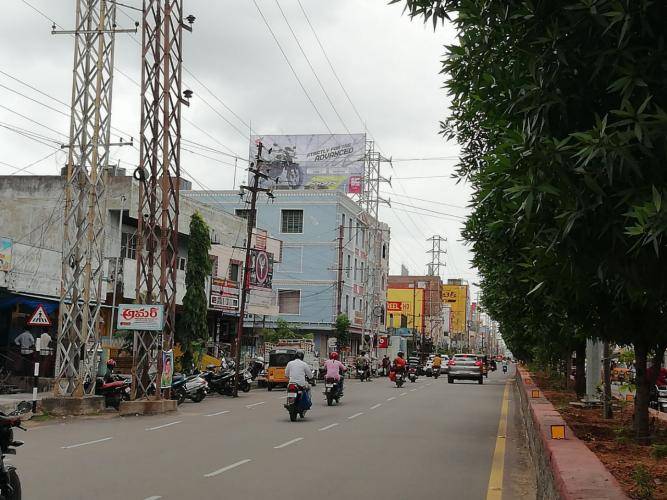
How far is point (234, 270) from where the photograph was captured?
144 ft

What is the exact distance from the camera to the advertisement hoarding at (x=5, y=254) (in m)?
23.0

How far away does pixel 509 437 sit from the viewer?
56.2 feet

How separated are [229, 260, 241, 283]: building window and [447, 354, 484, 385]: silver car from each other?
14.7 meters

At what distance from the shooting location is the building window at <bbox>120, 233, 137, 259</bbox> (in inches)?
1284

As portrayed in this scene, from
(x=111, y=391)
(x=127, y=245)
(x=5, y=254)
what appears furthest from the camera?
(x=127, y=245)

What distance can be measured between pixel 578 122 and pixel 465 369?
43.8 m

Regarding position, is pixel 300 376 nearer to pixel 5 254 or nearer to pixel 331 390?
pixel 331 390

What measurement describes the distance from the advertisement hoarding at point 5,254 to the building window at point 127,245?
352 inches

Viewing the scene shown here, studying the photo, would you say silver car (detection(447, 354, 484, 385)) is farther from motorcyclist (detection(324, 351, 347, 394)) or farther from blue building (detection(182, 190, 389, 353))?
motorcyclist (detection(324, 351, 347, 394))

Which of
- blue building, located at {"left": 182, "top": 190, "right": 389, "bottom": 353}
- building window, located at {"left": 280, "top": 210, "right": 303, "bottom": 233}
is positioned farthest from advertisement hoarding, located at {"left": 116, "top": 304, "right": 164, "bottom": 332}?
building window, located at {"left": 280, "top": 210, "right": 303, "bottom": 233}

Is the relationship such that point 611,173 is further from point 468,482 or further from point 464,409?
point 464,409

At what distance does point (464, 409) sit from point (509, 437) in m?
7.80

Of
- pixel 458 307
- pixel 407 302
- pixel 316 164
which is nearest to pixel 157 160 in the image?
pixel 316 164

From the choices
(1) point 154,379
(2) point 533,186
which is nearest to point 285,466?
(2) point 533,186
